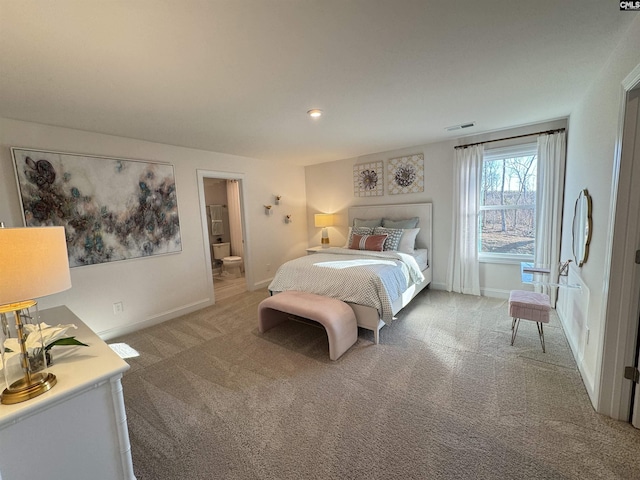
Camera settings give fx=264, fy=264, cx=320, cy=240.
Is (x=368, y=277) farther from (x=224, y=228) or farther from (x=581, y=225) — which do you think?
(x=224, y=228)

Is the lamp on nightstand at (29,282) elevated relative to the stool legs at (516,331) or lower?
elevated

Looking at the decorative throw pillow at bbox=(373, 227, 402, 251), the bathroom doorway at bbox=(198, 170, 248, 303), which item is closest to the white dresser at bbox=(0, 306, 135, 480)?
the decorative throw pillow at bbox=(373, 227, 402, 251)

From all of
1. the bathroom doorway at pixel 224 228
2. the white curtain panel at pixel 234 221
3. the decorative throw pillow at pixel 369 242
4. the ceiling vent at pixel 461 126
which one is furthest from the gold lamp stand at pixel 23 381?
the white curtain panel at pixel 234 221

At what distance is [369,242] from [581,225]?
7.39 feet

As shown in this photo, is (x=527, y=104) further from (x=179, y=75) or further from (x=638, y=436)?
(x=179, y=75)

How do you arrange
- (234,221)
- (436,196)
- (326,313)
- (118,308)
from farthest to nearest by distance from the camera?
(234,221) < (436,196) < (118,308) < (326,313)

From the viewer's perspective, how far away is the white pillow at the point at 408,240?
12.8ft

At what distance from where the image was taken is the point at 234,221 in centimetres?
625

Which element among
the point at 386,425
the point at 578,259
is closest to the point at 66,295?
the point at 386,425

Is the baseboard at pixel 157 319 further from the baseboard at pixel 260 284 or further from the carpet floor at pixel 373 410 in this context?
the baseboard at pixel 260 284

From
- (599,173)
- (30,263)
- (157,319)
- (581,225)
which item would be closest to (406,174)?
(581,225)

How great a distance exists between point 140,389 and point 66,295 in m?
1.46

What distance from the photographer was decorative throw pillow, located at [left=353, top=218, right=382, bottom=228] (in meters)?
4.39

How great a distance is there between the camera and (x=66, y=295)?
270 cm
